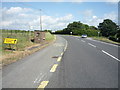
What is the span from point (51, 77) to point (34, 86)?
1038 millimetres

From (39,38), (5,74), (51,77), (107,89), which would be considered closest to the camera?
(107,89)

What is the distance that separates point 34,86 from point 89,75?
228 centimetres

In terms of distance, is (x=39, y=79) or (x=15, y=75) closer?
(x=39, y=79)

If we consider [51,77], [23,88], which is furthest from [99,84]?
[23,88]

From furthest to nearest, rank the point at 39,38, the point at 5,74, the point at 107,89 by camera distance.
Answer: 1. the point at 39,38
2. the point at 5,74
3. the point at 107,89

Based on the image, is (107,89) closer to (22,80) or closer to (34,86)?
(34,86)

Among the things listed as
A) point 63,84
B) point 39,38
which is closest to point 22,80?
point 63,84

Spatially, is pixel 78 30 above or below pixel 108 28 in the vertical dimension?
below

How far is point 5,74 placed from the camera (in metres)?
5.93

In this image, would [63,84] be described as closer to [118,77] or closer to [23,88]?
[23,88]

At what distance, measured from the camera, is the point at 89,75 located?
19.0ft

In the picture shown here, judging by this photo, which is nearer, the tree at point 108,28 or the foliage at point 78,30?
the foliage at point 78,30

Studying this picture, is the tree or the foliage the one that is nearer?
the foliage

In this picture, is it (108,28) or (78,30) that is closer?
(78,30)
